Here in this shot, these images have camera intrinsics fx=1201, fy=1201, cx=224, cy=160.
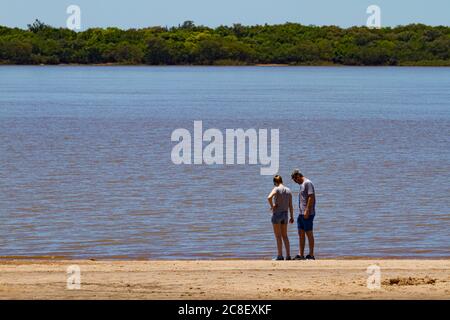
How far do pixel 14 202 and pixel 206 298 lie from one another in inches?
601

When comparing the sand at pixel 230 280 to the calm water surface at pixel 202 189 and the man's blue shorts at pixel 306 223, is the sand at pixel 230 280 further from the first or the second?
the calm water surface at pixel 202 189

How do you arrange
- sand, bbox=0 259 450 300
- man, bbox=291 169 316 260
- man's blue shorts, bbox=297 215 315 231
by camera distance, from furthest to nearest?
1. man's blue shorts, bbox=297 215 315 231
2. man, bbox=291 169 316 260
3. sand, bbox=0 259 450 300

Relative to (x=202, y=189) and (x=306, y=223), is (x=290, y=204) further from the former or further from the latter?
(x=202, y=189)

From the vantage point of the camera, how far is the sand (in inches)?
618

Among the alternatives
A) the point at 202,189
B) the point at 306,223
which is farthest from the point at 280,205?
the point at 202,189

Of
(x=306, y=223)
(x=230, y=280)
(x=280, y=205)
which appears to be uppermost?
(x=280, y=205)

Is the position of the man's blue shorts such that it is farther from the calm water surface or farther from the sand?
the calm water surface

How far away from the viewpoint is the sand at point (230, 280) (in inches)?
618

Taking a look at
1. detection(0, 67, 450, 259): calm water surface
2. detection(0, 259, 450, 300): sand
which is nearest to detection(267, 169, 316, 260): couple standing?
detection(0, 259, 450, 300): sand

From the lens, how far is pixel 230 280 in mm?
16953

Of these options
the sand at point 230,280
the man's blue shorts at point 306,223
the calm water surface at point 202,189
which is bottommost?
the calm water surface at point 202,189

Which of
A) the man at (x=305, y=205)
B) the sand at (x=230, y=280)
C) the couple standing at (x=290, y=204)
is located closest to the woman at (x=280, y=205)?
the couple standing at (x=290, y=204)

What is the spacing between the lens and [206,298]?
15.4m
